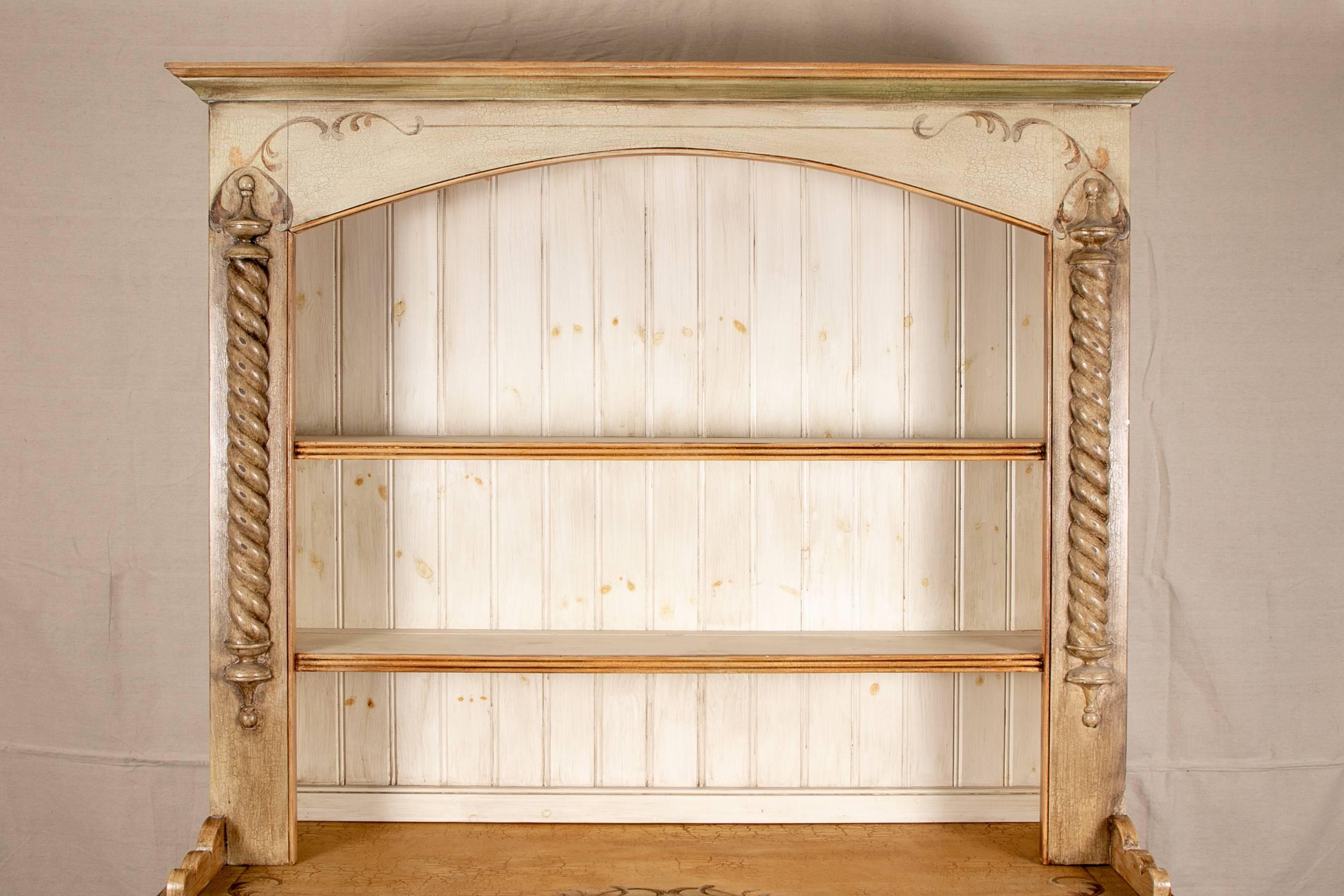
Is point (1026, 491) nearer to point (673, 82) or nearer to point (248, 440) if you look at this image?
point (673, 82)

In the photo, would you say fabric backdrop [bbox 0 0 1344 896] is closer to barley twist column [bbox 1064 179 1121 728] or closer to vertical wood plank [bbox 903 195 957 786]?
vertical wood plank [bbox 903 195 957 786]

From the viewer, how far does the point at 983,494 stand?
2062 mm

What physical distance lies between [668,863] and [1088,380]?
1.19 m

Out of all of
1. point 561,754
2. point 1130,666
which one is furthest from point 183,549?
point 1130,666

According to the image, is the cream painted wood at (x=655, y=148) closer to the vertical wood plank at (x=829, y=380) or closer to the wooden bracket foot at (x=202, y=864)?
the wooden bracket foot at (x=202, y=864)

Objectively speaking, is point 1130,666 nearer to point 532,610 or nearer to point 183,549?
point 532,610

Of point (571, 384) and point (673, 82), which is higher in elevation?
point (673, 82)

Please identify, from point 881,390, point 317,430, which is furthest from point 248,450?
point 881,390

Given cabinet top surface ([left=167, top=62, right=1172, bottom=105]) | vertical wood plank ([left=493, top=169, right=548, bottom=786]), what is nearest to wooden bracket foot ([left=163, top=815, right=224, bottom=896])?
vertical wood plank ([left=493, top=169, right=548, bottom=786])

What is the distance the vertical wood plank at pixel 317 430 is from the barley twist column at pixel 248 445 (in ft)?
1.20

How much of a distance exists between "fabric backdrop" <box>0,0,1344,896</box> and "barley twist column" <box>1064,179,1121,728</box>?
1.74 feet

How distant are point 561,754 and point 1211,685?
1.47 metres

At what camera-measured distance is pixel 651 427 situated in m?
2.06

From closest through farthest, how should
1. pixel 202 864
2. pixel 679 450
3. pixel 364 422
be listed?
pixel 202 864 → pixel 679 450 → pixel 364 422
